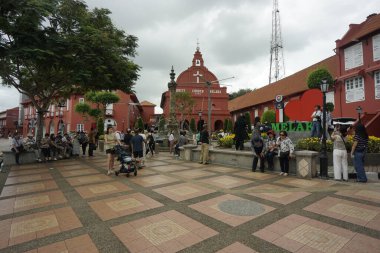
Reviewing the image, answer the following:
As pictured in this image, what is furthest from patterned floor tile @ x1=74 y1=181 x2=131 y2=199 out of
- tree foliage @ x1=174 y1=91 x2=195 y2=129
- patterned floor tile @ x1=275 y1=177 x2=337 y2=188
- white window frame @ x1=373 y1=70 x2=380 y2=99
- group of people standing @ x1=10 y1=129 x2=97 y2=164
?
tree foliage @ x1=174 y1=91 x2=195 y2=129

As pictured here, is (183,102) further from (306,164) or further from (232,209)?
(232,209)

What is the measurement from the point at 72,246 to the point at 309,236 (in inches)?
150

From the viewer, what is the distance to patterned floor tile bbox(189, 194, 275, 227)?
474 centimetres

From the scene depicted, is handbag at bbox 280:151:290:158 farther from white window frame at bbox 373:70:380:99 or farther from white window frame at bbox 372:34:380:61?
white window frame at bbox 372:34:380:61

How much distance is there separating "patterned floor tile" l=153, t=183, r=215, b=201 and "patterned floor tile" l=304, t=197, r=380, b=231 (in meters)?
2.67

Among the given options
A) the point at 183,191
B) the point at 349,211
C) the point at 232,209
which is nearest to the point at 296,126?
the point at 349,211

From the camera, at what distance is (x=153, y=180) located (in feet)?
27.1

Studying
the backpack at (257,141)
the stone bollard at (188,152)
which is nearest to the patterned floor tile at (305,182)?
the backpack at (257,141)

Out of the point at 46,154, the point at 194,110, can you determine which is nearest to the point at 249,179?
the point at 46,154

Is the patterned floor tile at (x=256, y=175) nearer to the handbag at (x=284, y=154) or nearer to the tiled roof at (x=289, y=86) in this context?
the handbag at (x=284, y=154)

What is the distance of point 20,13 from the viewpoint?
8.75m

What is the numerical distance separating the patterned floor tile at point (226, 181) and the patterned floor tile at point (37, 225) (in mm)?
4190

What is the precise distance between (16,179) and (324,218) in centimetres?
1030

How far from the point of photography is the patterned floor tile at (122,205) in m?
5.09
